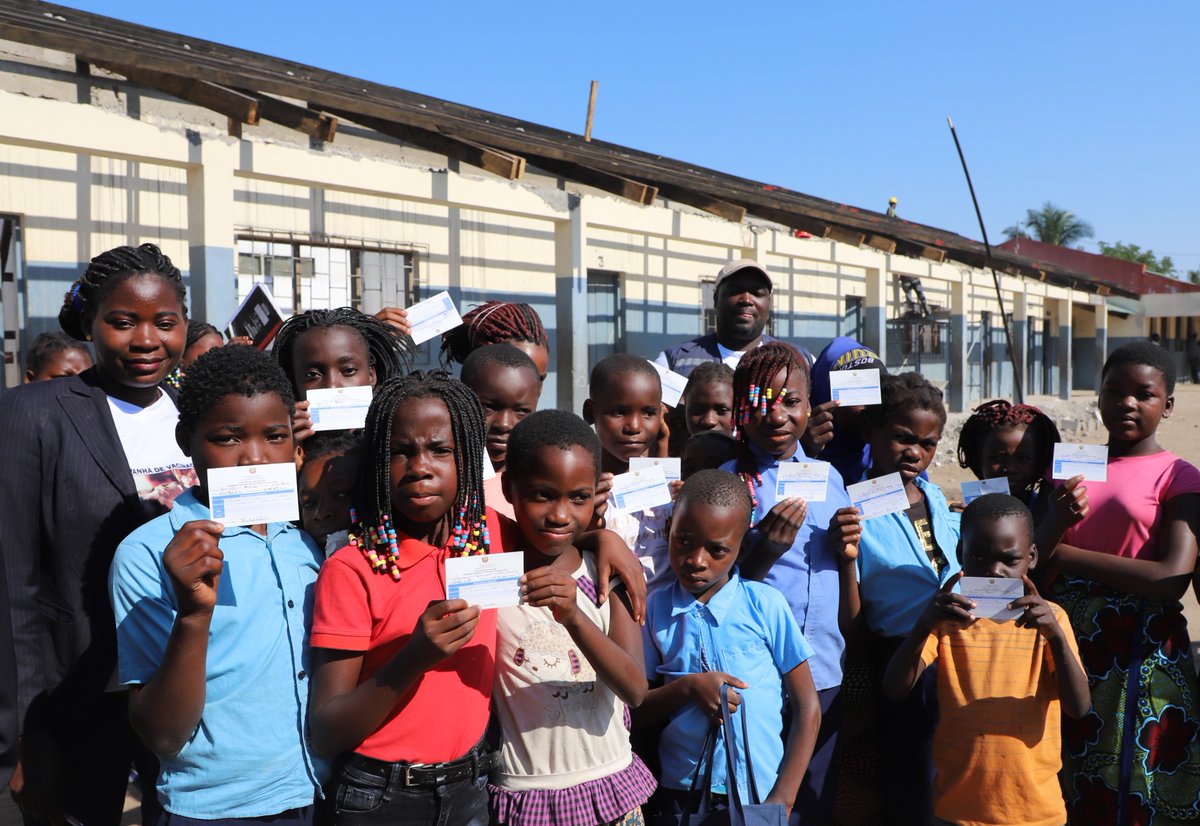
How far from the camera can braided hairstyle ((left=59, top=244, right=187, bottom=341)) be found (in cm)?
246

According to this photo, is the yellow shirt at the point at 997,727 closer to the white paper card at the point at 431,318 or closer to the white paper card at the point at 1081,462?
the white paper card at the point at 1081,462

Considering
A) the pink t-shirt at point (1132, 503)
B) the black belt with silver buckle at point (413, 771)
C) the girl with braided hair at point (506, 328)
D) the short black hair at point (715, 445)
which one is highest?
the girl with braided hair at point (506, 328)

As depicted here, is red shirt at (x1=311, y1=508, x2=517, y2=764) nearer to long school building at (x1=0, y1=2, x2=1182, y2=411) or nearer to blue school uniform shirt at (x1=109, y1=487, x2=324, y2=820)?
blue school uniform shirt at (x1=109, y1=487, x2=324, y2=820)

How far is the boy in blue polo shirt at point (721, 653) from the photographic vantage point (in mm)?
2551

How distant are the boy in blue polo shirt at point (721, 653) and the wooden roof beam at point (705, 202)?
721 cm

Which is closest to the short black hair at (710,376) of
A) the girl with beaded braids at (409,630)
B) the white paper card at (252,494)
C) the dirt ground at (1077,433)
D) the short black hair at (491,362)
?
the short black hair at (491,362)

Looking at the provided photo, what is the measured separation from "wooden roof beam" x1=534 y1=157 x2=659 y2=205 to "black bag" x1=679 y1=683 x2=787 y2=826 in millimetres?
6664

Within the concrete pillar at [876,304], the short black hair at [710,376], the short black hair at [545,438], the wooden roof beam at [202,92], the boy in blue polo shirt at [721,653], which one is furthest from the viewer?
the concrete pillar at [876,304]

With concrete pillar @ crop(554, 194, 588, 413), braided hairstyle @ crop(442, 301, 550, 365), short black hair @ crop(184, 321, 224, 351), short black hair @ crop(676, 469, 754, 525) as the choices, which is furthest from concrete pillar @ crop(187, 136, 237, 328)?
short black hair @ crop(676, 469, 754, 525)

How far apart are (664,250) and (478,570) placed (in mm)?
11577

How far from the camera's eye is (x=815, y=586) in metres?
2.88

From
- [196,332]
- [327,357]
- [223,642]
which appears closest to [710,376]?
[327,357]

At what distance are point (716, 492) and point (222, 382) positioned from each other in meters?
1.24

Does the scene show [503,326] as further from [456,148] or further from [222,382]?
[456,148]
